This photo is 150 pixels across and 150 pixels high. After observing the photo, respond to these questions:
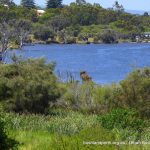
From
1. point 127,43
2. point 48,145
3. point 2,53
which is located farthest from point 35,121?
point 127,43

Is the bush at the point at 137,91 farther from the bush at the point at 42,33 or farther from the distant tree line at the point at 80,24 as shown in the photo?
the bush at the point at 42,33

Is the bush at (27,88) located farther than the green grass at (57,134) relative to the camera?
Yes

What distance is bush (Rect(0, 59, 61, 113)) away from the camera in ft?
72.1

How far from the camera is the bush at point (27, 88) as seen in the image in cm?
2197

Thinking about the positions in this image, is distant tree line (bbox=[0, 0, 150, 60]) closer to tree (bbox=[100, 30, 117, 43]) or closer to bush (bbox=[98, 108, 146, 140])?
tree (bbox=[100, 30, 117, 43])

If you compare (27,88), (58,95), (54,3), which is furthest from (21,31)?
(54,3)

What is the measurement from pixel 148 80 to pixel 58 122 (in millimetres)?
6490

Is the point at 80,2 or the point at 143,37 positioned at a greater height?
the point at 80,2

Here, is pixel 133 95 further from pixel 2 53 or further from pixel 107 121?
pixel 2 53

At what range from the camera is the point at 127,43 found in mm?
126250

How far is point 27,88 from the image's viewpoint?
22031mm

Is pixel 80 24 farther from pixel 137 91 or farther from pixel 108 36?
pixel 137 91

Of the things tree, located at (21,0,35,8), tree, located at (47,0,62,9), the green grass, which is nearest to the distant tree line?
tree, located at (47,0,62,9)

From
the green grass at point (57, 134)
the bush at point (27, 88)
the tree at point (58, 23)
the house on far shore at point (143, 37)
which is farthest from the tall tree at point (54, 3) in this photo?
the green grass at point (57, 134)
